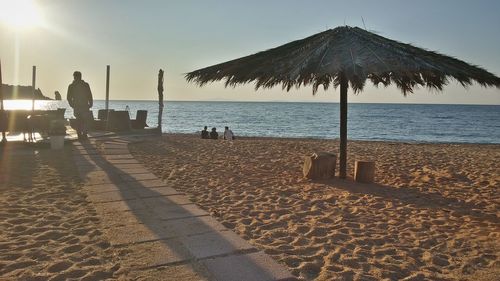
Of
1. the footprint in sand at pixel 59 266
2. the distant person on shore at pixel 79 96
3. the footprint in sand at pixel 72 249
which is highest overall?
the distant person on shore at pixel 79 96

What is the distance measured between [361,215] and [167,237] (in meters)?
2.55

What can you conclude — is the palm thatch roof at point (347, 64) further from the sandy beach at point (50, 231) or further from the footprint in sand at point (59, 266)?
the footprint in sand at point (59, 266)

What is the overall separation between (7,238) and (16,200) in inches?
58.6

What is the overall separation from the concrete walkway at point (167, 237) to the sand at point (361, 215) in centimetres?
29

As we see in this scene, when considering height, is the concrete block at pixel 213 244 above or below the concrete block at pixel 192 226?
below

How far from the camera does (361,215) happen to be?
4.45 metres

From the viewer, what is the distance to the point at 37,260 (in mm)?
2877

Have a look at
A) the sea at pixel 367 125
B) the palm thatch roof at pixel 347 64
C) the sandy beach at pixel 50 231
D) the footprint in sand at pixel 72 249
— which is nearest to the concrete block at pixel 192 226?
the sandy beach at pixel 50 231

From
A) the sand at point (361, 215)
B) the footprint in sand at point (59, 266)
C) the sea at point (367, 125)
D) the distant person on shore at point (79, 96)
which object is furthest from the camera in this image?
the sea at point (367, 125)

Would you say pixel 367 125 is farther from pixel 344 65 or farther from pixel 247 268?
pixel 247 268

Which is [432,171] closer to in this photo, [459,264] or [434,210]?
[434,210]

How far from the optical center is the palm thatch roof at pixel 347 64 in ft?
16.2

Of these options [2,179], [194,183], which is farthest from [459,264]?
[2,179]

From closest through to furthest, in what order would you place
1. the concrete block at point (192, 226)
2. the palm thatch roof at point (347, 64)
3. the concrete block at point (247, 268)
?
the concrete block at point (247, 268), the concrete block at point (192, 226), the palm thatch roof at point (347, 64)
